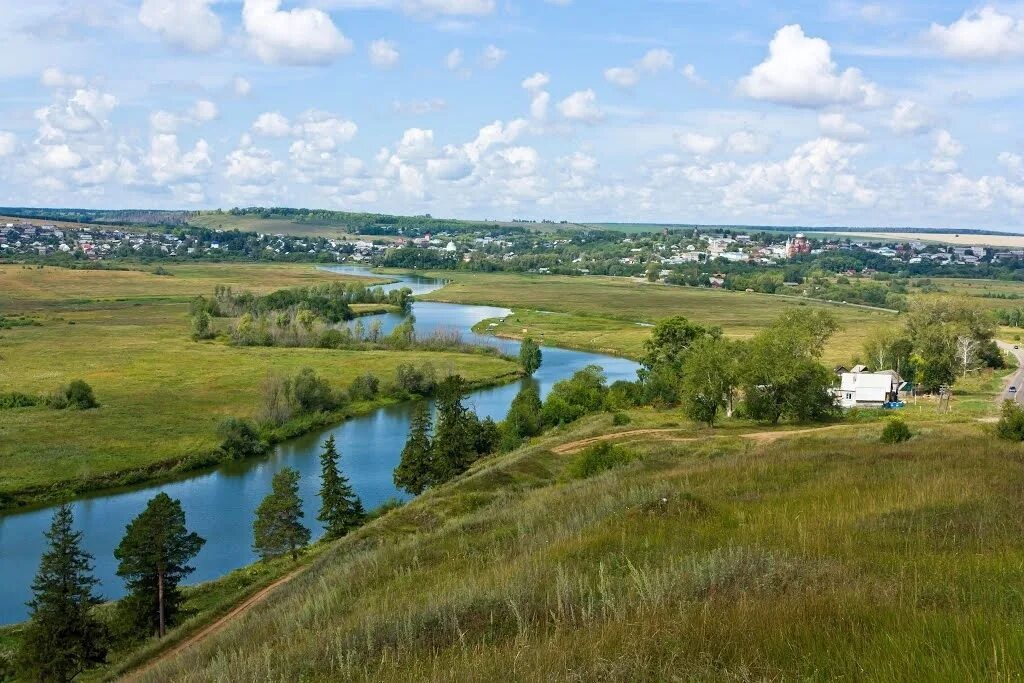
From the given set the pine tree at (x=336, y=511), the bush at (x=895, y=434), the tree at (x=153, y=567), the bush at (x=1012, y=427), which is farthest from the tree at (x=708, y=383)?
the tree at (x=153, y=567)

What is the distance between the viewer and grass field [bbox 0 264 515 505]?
43281mm

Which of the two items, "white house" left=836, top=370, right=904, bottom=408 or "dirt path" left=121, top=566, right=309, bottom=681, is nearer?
"dirt path" left=121, top=566, right=309, bottom=681

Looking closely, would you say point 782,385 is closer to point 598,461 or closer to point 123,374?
point 598,461

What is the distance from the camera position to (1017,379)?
6097cm

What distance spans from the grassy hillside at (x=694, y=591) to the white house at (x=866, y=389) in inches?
1582

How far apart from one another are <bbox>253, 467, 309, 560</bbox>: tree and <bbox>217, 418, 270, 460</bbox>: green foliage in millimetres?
18407

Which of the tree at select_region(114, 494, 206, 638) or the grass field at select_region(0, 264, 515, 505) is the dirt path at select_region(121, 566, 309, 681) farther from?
the grass field at select_region(0, 264, 515, 505)

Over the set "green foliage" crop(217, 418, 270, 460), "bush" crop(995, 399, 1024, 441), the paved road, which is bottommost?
"green foliage" crop(217, 418, 270, 460)

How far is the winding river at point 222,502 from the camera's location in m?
30.3

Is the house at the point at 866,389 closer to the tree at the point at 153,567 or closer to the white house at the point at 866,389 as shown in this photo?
the white house at the point at 866,389

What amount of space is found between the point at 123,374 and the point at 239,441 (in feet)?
75.0

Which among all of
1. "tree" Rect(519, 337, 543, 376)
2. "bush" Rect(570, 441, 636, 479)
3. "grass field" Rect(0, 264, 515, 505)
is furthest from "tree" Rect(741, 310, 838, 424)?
"tree" Rect(519, 337, 543, 376)

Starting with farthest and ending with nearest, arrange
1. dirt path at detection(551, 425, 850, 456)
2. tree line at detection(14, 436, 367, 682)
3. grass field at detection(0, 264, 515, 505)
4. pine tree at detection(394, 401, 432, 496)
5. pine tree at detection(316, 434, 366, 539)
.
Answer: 1. grass field at detection(0, 264, 515, 505)
2. pine tree at detection(394, 401, 432, 496)
3. dirt path at detection(551, 425, 850, 456)
4. pine tree at detection(316, 434, 366, 539)
5. tree line at detection(14, 436, 367, 682)

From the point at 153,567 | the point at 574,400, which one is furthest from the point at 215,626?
the point at 574,400
